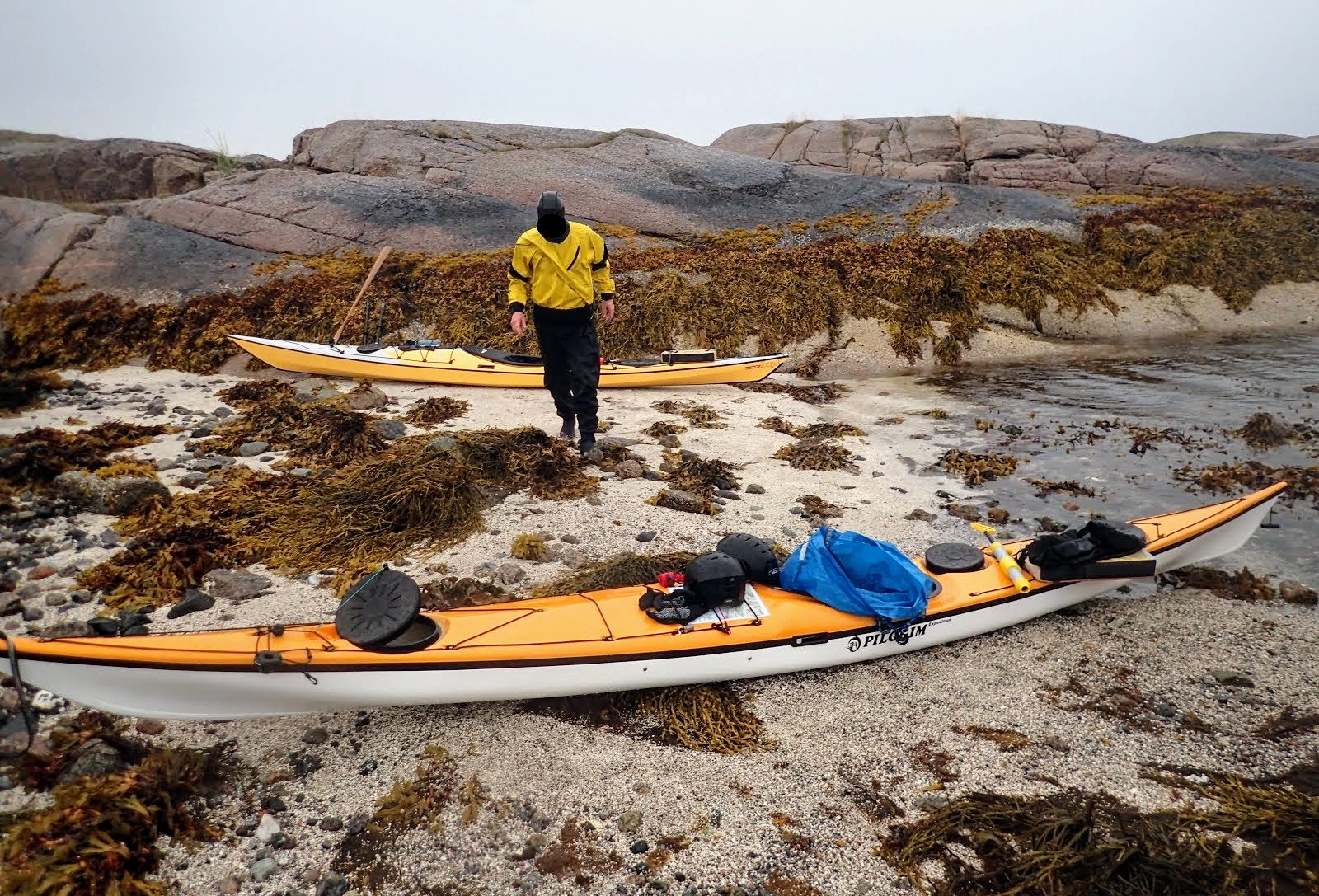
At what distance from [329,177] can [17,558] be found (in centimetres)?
1417

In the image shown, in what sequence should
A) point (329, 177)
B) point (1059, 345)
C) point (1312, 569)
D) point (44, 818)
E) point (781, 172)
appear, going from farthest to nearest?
1. point (781, 172)
2. point (329, 177)
3. point (1059, 345)
4. point (1312, 569)
5. point (44, 818)

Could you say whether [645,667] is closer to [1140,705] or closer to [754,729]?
[754,729]

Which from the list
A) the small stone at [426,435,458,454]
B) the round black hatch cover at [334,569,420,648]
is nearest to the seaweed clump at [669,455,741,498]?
the small stone at [426,435,458,454]

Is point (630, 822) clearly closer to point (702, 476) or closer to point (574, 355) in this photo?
point (702, 476)

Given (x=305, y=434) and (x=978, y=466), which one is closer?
(x=305, y=434)

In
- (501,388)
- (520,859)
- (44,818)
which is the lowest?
(520,859)

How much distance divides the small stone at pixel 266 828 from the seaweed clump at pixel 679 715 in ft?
4.18

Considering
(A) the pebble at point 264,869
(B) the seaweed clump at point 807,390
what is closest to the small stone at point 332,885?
(A) the pebble at point 264,869

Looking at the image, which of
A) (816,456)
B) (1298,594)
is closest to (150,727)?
(816,456)

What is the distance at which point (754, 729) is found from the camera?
3.57m

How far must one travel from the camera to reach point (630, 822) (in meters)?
2.94

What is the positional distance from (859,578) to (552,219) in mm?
4187

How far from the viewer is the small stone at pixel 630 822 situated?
2914 millimetres

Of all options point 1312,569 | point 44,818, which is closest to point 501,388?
point 44,818
